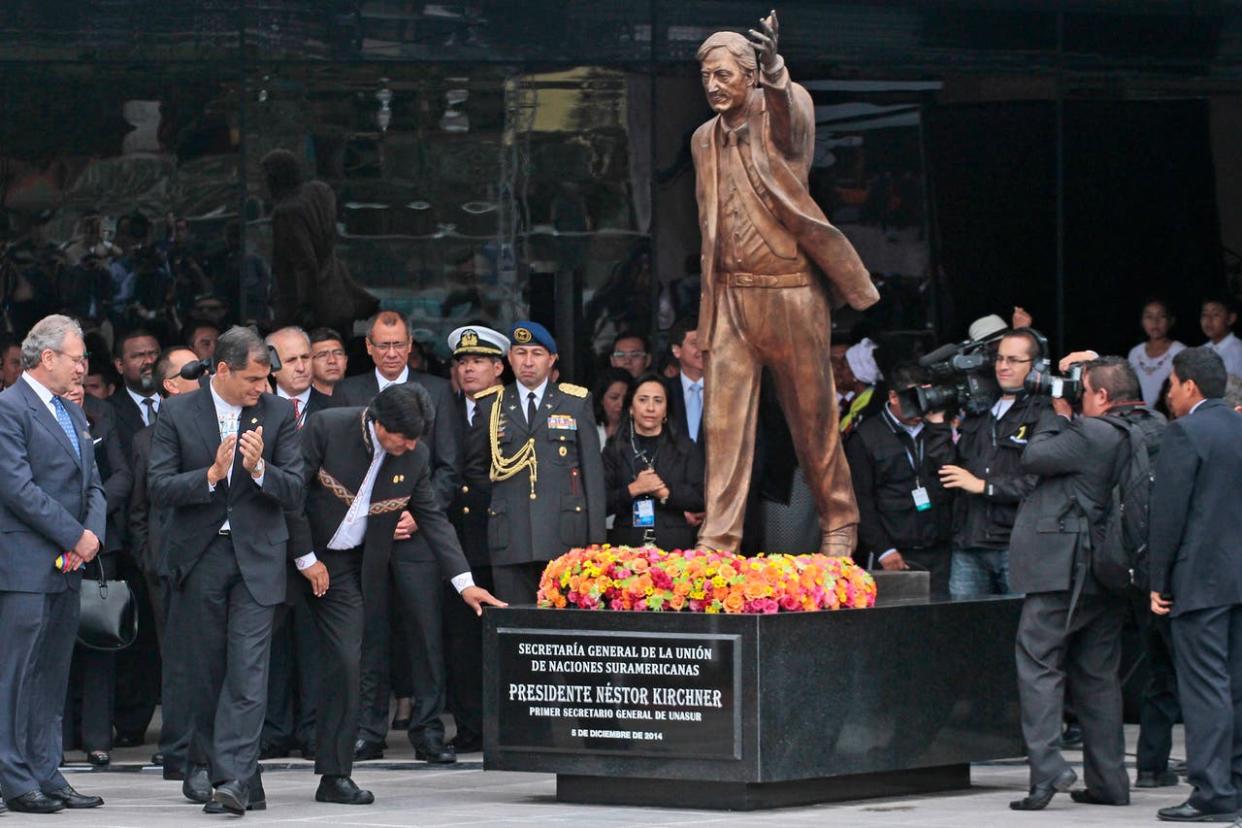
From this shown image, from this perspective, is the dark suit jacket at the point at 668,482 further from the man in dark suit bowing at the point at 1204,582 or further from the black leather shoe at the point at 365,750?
the man in dark suit bowing at the point at 1204,582

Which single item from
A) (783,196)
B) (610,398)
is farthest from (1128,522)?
(610,398)

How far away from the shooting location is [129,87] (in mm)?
14938

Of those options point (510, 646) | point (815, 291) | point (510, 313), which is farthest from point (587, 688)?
point (510, 313)

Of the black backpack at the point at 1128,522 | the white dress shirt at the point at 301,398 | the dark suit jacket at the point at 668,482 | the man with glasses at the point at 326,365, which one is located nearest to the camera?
the black backpack at the point at 1128,522

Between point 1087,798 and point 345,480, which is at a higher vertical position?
point 345,480

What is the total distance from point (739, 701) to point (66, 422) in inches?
121

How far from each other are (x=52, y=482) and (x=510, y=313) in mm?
5285

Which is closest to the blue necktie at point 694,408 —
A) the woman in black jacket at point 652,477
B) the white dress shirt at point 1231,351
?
the woman in black jacket at point 652,477

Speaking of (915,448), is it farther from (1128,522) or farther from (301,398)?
(301,398)

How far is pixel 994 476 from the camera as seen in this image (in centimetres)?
1238

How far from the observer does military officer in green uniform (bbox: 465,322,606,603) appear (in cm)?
1223

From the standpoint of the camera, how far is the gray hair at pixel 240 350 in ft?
33.7

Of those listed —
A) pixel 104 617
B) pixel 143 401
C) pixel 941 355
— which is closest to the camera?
pixel 104 617

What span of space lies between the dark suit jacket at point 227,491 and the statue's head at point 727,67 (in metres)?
2.22
